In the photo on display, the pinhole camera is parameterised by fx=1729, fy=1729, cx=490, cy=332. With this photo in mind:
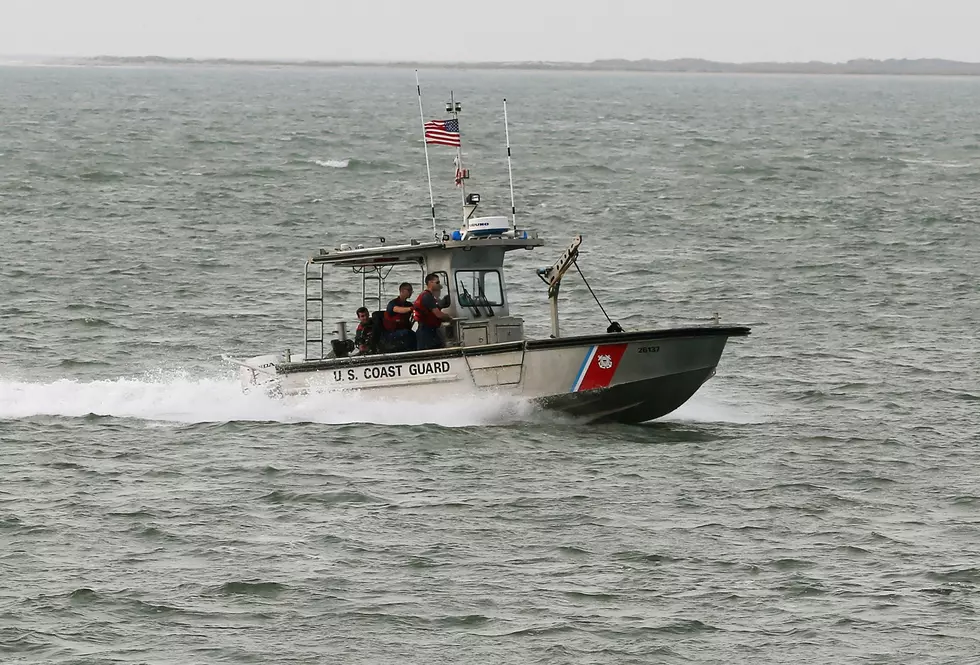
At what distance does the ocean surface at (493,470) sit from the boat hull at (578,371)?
30 centimetres

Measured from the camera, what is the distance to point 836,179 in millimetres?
61344

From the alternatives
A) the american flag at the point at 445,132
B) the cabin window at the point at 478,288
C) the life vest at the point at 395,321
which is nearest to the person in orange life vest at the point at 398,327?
the life vest at the point at 395,321

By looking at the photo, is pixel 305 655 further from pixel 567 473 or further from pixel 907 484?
pixel 907 484

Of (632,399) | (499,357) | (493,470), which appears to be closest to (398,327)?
(499,357)

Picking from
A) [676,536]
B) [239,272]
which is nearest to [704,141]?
[239,272]

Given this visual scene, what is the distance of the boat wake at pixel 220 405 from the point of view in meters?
21.6

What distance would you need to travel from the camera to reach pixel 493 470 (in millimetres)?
19484

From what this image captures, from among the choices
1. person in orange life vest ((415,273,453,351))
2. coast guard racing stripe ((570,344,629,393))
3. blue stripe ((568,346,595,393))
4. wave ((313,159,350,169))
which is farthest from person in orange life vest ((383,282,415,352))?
wave ((313,159,350,169))

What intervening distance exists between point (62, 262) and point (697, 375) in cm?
2032

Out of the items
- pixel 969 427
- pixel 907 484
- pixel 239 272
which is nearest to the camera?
pixel 907 484

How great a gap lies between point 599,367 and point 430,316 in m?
2.29

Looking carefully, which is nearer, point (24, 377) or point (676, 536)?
point (676, 536)

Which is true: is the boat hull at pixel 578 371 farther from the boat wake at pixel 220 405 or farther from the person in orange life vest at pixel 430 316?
the person in orange life vest at pixel 430 316

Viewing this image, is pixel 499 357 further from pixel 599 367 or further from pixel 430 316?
pixel 599 367
